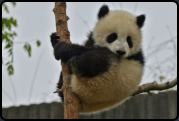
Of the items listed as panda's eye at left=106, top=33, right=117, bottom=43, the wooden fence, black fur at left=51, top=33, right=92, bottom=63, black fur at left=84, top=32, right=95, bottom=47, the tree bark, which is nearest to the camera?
the tree bark

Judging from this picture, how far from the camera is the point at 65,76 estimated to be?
4.09m

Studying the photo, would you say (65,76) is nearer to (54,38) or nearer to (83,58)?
(83,58)

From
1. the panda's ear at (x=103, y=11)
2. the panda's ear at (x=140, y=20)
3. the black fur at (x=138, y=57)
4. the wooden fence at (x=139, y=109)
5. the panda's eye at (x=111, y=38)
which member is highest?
the panda's ear at (x=103, y=11)

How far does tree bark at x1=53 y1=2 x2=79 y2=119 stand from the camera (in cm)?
383

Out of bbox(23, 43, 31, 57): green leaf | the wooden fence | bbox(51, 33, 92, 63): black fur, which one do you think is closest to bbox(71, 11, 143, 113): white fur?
bbox(51, 33, 92, 63): black fur

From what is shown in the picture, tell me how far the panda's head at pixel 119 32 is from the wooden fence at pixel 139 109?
2.81m

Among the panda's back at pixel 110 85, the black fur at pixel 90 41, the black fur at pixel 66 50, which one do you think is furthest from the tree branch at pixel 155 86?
the black fur at pixel 90 41

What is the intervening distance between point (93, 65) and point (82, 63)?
160 mm

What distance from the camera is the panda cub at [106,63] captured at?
13.4 ft

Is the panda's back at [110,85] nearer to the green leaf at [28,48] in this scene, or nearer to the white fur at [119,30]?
the white fur at [119,30]

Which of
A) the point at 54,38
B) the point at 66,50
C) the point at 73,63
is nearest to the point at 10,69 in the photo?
the point at 54,38

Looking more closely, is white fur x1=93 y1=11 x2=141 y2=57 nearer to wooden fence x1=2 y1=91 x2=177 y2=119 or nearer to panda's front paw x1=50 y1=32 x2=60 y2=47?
panda's front paw x1=50 y1=32 x2=60 y2=47

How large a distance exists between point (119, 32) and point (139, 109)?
327 centimetres

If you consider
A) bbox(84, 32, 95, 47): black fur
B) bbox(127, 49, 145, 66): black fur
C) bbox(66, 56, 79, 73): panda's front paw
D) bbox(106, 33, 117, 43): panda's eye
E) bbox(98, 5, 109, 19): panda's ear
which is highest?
bbox(98, 5, 109, 19): panda's ear
